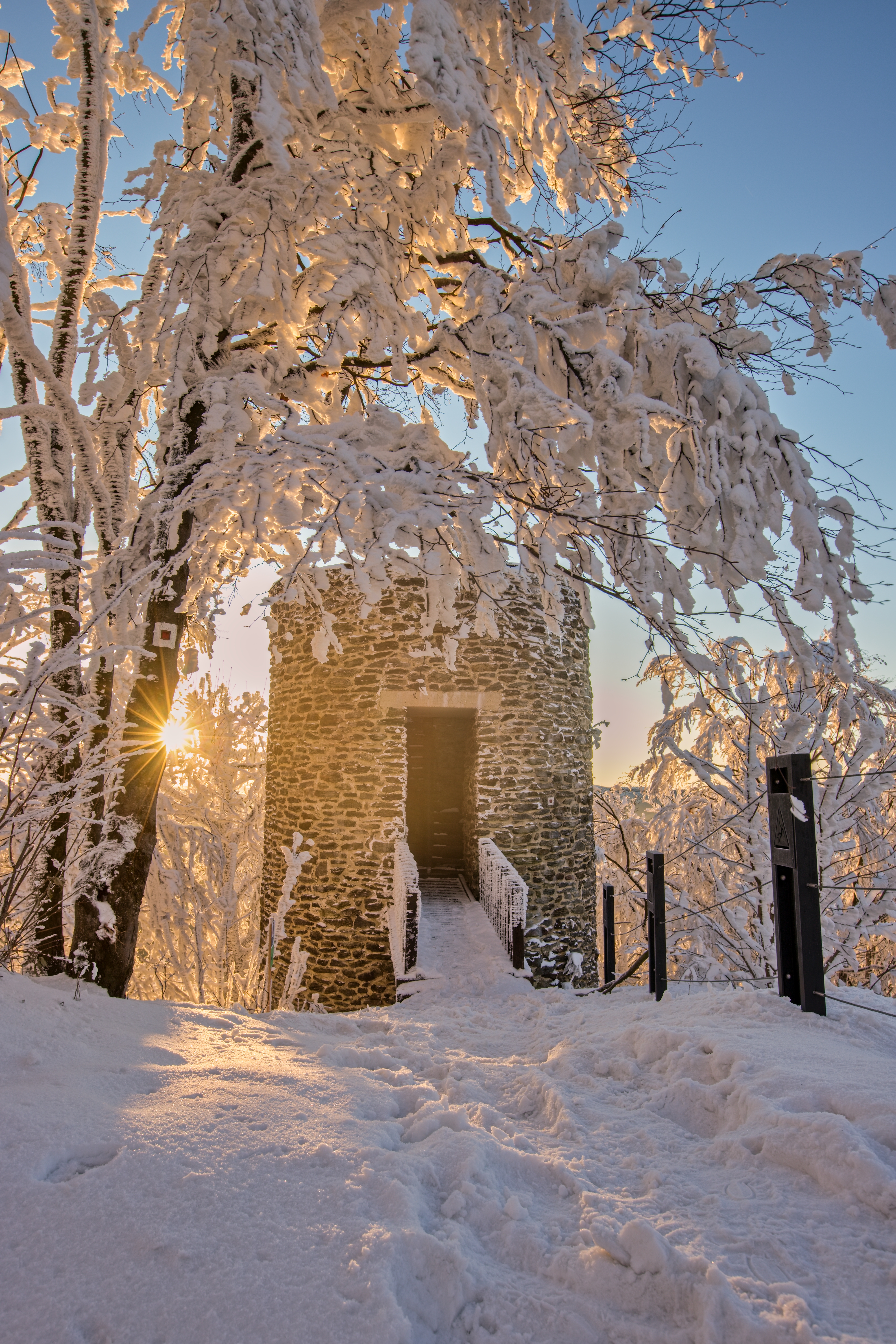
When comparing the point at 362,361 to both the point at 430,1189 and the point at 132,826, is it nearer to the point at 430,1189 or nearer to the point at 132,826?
the point at 132,826

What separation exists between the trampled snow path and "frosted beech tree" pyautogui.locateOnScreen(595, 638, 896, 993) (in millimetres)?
2028

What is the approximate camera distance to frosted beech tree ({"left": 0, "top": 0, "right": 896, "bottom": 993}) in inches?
127

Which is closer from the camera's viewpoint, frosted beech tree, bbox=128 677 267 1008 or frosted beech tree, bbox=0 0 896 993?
frosted beech tree, bbox=0 0 896 993

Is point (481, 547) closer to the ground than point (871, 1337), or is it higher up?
higher up

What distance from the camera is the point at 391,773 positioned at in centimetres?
713

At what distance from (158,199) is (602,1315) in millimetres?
5795

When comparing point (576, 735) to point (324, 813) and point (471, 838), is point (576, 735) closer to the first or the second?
point (471, 838)

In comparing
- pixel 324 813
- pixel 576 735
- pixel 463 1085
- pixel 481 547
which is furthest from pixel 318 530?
pixel 576 735

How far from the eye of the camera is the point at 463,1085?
96.4 inches

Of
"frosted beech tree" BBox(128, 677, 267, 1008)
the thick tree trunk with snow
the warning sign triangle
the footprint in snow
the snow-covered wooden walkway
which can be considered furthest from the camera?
"frosted beech tree" BBox(128, 677, 267, 1008)

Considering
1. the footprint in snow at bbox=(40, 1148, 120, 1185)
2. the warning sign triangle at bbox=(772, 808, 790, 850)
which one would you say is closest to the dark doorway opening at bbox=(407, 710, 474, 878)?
the warning sign triangle at bbox=(772, 808, 790, 850)

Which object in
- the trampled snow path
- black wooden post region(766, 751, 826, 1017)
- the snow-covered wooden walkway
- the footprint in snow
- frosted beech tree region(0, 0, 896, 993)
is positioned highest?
frosted beech tree region(0, 0, 896, 993)

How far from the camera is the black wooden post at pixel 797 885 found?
3.04 m

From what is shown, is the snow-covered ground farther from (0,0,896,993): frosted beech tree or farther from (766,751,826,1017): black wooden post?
(0,0,896,993): frosted beech tree
